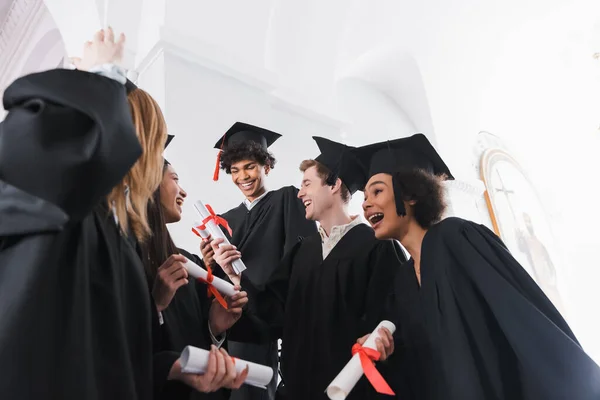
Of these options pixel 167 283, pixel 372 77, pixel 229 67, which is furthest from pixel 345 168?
pixel 372 77

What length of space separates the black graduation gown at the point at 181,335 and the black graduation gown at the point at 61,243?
0.23 metres

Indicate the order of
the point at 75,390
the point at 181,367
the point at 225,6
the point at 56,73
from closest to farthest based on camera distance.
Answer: the point at 75,390
the point at 56,73
the point at 181,367
the point at 225,6

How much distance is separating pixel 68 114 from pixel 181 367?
63 cm

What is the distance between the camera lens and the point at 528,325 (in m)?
1.60

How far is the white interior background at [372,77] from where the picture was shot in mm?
3828

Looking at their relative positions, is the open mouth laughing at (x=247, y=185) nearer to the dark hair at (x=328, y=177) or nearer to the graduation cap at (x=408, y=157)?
the dark hair at (x=328, y=177)

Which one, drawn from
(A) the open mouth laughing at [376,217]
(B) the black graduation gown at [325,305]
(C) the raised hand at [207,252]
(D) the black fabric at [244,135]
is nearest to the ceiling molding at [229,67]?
(D) the black fabric at [244,135]

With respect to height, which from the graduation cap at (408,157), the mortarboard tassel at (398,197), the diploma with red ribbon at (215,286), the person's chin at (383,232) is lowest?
the diploma with red ribbon at (215,286)

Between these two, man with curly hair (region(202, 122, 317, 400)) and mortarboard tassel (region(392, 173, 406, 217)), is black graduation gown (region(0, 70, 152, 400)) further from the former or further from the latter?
man with curly hair (region(202, 122, 317, 400))

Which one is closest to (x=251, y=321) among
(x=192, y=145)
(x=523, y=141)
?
(x=192, y=145)

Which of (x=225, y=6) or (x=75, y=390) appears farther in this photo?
(x=225, y=6)

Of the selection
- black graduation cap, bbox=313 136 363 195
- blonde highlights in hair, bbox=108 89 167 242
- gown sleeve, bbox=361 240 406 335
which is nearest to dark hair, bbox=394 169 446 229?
gown sleeve, bbox=361 240 406 335

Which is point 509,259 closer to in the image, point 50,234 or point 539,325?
point 539,325

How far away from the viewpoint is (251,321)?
2.22 metres
